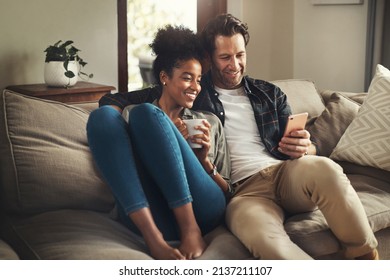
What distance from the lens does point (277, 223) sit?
1.25 m

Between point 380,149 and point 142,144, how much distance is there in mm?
746

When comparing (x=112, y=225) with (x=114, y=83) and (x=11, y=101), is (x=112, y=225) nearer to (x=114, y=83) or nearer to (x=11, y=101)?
(x=11, y=101)

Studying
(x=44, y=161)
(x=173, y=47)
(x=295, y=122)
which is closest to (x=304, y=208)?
(x=295, y=122)

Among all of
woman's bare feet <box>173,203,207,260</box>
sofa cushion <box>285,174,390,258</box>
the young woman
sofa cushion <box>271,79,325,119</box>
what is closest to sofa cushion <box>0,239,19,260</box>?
the young woman

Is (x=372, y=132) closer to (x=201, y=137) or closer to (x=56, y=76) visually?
(x=201, y=137)

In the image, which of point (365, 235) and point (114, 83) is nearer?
point (365, 235)

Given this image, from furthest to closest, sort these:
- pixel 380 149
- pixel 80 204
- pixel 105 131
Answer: pixel 380 149
pixel 80 204
pixel 105 131

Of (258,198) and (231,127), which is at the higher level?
(231,127)


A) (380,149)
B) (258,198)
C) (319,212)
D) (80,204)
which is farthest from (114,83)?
(380,149)

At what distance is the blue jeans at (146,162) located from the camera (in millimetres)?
1193

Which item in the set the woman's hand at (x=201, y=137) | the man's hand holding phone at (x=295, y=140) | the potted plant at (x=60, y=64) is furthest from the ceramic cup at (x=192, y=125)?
the potted plant at (x=60, y=64)

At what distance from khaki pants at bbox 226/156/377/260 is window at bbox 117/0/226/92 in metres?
0.44

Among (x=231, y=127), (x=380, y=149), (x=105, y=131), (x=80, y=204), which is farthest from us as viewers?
(x=380, y=149)
